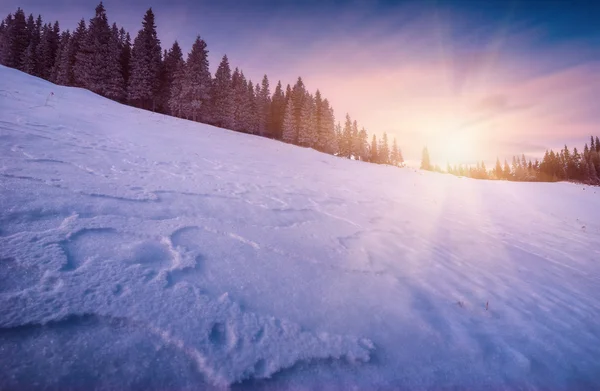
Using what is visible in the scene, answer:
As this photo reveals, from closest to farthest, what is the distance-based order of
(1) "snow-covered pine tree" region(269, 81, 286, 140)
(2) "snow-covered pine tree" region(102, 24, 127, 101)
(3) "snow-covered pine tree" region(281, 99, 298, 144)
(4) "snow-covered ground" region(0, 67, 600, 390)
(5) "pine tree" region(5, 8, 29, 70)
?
1. (4) "snow-covered ground" region(0, 67, 600, 390)
2. (2) "snow-covered pine tree" region(102, 24, 127, 101)
3. (5) "pine tree" region(5, 8, 29, 70)
4. (3) "snow-covered pine tree" region(281, 99, 298, 144)
5. (1) "snow-covered pine tree" region(269, 81, 286, 140)

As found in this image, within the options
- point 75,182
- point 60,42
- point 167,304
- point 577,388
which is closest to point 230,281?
point 167,304

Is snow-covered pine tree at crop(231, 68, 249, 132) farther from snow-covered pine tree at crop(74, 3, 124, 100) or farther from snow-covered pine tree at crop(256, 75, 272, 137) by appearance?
snow-covered pine tree at crop(74, 3, 124, 100)

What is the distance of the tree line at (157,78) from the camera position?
33.3 meters

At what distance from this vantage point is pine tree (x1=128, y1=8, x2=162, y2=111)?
33.6 m

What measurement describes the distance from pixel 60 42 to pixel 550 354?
6064cm

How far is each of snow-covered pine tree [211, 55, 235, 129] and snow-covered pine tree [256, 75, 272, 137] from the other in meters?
8.41

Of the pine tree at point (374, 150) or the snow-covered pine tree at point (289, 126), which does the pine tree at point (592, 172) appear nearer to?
the pine tree at point (374, 150)

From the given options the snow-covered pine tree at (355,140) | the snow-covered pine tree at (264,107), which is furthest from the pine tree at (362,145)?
the snow-covered pine tree at (264,107)

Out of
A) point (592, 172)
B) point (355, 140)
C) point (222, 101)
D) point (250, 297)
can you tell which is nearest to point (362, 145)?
point (355, 140)

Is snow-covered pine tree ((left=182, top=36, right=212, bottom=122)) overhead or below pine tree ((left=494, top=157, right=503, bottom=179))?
overhead

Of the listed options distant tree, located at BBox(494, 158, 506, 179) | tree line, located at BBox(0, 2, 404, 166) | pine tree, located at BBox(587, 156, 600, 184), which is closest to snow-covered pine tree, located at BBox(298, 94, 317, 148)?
tree line, located at BBox(0, 2, 404, 166)

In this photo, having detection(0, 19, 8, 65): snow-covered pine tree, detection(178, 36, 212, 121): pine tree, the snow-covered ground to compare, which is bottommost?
the snow-covered ground

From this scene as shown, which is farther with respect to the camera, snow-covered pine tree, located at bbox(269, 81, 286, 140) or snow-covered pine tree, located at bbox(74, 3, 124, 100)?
snow-covered pine tree, located at bbox(269, 81, 286, 140)

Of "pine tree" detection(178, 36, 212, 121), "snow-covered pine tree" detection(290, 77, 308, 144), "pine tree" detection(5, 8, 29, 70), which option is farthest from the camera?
"snow-covered pine tree" detection(290, 77, 308, 144)
